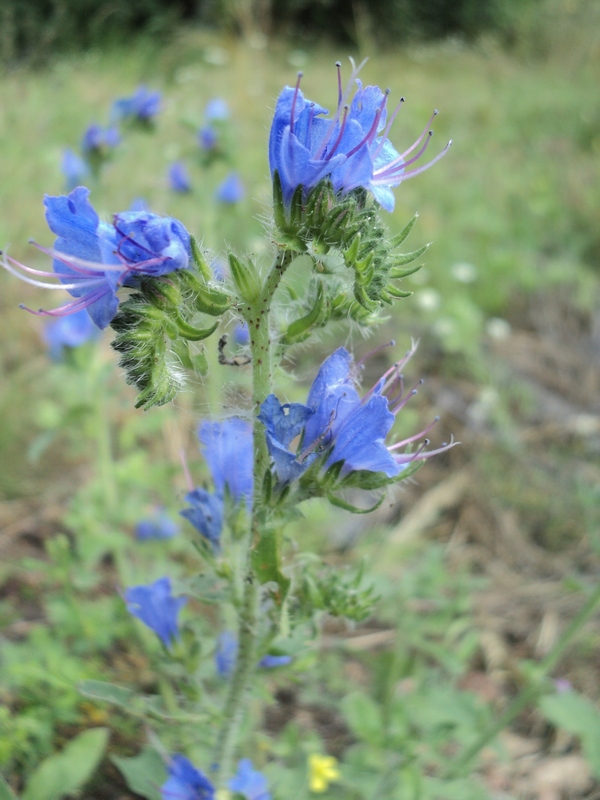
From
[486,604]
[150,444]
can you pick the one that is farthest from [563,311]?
[150,444]

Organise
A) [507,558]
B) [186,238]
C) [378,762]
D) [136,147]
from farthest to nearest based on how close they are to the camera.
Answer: [136,147], [507,558], [378,762], [186,238]

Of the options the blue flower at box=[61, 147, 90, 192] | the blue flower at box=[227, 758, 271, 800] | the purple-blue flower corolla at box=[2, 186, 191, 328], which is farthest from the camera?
the blue flower at box=[61, 147, 90, 192]

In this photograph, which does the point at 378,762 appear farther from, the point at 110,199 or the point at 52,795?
the point at 110,199

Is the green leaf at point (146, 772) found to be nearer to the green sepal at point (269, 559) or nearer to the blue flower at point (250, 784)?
the blue flower at point (250, 784)

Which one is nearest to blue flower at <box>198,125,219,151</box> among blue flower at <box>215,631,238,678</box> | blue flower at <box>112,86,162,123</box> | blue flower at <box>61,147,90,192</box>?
blue flower at <box>112,86,162,123</box>

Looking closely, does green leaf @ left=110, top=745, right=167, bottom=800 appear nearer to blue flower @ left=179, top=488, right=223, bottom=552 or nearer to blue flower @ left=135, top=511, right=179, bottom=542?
blue flower @ left=179, top=488, right=223, bottom=552

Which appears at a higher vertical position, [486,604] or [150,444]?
[486,604]
